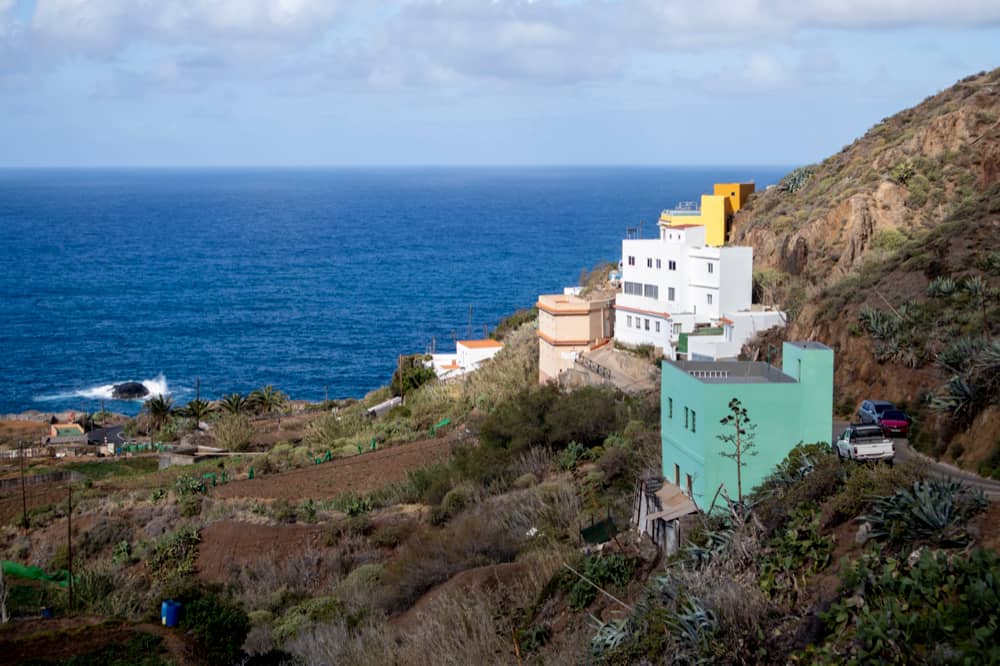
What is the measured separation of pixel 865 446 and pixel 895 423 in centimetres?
443

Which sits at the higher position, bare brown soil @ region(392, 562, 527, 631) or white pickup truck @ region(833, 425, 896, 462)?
white pickup truck @ region(833, 425, 896, 462)

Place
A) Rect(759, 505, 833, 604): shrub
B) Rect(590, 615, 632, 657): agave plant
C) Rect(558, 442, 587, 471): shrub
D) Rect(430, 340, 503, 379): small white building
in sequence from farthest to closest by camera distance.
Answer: Rect(430, 340, 503, 379): small white building → Rect(558, 442, 587, 471): shrub → Rect(590, 615, 632, 657): agave plant → Rect(759, 505, 833, 604): shrub

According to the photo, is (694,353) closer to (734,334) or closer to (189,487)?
(734,334)

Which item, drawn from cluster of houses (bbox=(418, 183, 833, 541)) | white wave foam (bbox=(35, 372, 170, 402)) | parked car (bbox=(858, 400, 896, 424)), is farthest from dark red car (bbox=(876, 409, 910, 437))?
white wave foam (bbox=(35, 372, 170, 402))

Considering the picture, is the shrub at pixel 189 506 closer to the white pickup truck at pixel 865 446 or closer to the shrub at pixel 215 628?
the shrub at pixel 215 628

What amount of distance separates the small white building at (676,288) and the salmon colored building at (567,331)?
0.85 metres

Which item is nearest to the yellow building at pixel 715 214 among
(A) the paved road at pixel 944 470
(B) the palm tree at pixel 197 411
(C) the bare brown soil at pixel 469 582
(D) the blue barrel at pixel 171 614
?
(B) the palm tree at pixel 197 411

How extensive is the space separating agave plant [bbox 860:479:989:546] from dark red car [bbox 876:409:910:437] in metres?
8.92

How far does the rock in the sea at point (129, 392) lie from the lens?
195 ft

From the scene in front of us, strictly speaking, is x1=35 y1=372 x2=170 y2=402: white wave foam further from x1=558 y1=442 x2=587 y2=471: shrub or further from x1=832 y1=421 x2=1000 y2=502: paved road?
x1=832 y1=421 x2=1000 y2=502: paved road

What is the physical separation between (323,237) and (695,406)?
141 meters

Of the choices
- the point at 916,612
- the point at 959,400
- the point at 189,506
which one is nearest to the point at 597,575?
the point at 916,612

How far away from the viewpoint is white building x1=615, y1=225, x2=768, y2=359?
127 feet

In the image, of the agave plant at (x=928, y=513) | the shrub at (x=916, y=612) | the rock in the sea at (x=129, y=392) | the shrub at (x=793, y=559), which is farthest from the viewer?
the rock in the sea at (x=129, y=392)
